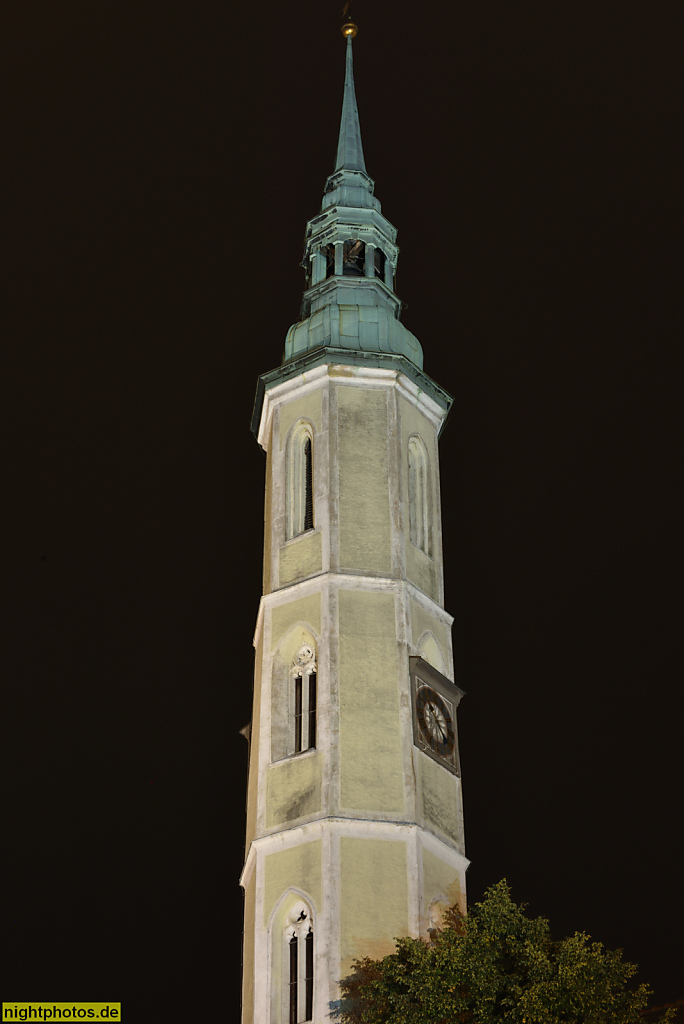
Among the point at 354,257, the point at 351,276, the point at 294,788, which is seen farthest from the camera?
the point at 354,257

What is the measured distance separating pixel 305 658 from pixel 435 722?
373 cm

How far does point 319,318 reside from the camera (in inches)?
2008

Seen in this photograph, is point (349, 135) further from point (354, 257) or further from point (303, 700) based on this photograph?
point (303, 700)

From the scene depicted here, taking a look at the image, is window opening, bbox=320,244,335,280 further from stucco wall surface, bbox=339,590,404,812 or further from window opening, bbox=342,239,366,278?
stucco wall surface, bbox=339,590,404,812

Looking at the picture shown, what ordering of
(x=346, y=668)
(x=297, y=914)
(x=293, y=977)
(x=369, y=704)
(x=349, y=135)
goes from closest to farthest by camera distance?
(x=293, y=977) < (x=297, y=914) < (x=369, y=704) < (x=346, y=668) < (x=349, y=135)

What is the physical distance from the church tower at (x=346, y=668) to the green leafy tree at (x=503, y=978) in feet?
18.6

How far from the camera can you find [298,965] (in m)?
39.9

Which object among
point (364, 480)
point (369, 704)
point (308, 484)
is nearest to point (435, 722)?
point (369, 704)

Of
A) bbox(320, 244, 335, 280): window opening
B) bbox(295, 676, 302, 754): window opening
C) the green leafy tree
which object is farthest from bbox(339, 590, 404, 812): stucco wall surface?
bbox(320, 244, 335, 280): window opening

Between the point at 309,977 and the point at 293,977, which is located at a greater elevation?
the point at 293,977

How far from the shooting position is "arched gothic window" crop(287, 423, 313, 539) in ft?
156

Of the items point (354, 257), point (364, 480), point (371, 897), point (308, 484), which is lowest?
point (371, 897)

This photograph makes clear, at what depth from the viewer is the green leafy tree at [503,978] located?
103 ft

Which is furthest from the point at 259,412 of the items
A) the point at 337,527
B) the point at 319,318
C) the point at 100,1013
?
the point at 100,1013
